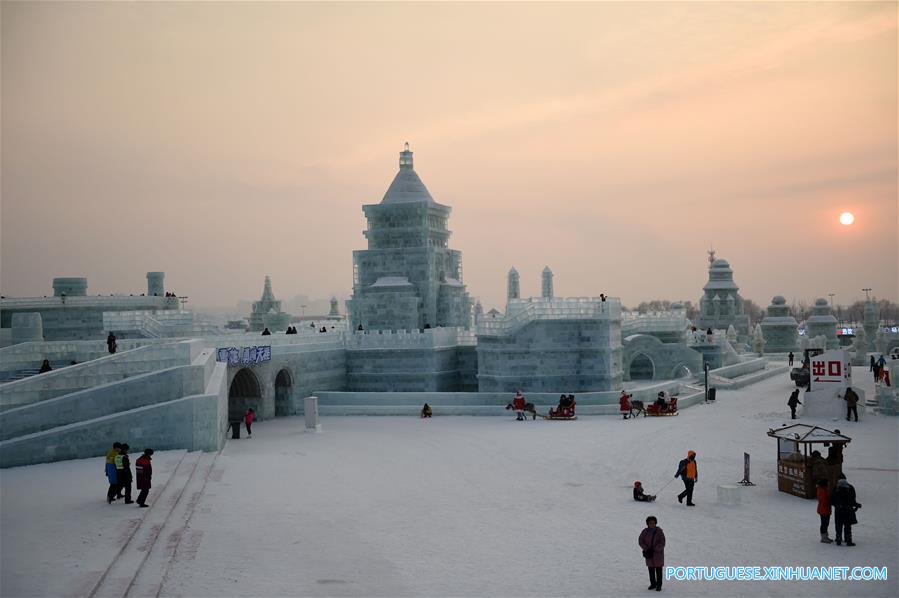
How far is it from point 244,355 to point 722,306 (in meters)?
56.4

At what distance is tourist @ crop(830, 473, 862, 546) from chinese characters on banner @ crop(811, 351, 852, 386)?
18134 mm

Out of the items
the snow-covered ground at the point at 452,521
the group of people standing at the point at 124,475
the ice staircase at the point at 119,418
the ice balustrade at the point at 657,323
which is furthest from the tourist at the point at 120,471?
the ice balustrade at the point at 657,323

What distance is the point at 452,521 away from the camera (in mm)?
18297

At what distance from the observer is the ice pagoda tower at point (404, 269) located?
157 feet

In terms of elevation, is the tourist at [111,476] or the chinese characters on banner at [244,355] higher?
the chinese characters on banner at [244,355]

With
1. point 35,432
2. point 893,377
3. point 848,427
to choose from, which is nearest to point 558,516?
point 35,432

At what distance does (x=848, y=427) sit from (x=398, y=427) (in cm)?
1623

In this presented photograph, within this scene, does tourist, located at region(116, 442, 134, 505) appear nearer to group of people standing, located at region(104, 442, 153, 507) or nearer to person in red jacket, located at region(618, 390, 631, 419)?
group of people standing, located at region(104, 442, 153, 507)

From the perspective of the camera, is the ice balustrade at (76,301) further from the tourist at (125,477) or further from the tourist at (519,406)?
the tourist at (125,477)

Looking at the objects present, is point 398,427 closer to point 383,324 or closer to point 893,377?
point 383,324

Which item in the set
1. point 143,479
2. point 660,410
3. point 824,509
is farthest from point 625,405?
point 143,479

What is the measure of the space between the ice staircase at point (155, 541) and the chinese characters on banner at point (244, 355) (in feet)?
32.8

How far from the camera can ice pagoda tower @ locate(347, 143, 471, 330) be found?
1880 inches

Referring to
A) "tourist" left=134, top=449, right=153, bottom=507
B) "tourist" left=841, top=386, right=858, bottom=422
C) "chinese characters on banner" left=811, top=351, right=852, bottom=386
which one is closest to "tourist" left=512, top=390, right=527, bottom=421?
"chinese characters on banner" left=811, top=351, right=852, bottom=386
